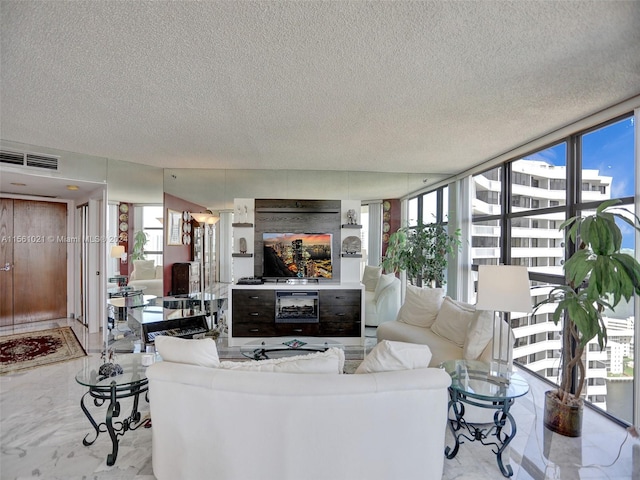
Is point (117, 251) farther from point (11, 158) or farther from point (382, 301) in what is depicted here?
point (382, 301)

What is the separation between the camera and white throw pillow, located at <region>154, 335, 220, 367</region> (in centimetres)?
189

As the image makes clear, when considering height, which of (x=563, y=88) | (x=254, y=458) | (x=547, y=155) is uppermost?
(x=563, y=88)

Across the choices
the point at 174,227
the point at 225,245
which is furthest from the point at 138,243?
the point at 225,245

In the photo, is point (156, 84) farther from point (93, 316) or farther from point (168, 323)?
point (93, 316)

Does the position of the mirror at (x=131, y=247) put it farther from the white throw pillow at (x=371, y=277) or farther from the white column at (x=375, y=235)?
the white column at (x=375, y=235)

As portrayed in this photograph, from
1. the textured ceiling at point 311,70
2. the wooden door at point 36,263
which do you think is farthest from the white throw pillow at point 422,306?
the wooden door at point 36,263

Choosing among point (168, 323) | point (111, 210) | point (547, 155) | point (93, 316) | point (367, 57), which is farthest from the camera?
point (93, 316)

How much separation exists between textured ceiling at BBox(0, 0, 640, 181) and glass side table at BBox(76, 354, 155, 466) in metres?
2.24

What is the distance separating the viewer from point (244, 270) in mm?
5121

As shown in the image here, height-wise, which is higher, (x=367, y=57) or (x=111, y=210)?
(x=367, y=57)

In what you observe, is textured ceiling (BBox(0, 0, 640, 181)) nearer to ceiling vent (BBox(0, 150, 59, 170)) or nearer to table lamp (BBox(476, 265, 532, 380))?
ceiling vent (BBox(0, 150, 59, 170))

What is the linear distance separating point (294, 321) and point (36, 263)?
16.3ft

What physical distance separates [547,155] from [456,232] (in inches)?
67.5

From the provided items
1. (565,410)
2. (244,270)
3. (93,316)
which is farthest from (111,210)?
(565,410)
